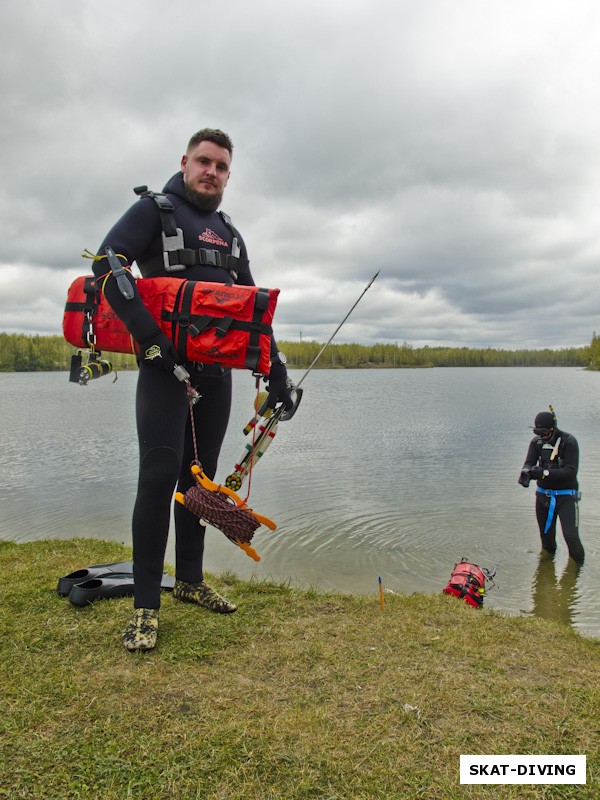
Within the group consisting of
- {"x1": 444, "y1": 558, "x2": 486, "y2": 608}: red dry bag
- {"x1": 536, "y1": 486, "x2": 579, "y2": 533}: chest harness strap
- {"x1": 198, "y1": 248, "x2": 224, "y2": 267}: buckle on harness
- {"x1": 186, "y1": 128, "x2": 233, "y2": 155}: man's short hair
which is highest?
{"x1": 186, "y1": 128, "x2": 233, "y2": 155}: man's short hair

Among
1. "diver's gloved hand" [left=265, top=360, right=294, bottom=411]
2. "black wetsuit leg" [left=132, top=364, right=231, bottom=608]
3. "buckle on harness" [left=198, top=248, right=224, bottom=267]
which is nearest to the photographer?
"black wetsuit leg" [left=132, top=364, right=231, bottom=608]

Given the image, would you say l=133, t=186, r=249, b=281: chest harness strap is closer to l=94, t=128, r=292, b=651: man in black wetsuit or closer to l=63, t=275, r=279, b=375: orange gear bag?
l=94, t=128, r=292, b=651: man in black wetsuit

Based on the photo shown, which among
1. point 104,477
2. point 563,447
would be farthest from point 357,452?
point 563,447

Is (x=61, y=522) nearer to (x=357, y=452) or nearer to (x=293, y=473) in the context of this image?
(x=293, y=473)

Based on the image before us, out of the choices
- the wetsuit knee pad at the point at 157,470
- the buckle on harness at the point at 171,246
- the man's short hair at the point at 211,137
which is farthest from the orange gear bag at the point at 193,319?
the man's short hair at the point at 211,137

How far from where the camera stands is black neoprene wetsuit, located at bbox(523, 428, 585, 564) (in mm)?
9188

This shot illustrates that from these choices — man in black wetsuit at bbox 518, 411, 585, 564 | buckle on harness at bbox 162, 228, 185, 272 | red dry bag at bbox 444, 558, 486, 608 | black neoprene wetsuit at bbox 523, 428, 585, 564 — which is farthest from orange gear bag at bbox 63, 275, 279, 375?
black neoprene wetsuit at bbox 523, 428, 585, 564

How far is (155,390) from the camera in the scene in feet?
12.3

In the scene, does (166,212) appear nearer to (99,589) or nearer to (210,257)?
(210,257)

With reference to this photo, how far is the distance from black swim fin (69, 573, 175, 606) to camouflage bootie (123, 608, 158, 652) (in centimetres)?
75

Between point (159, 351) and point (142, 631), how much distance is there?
1879mm

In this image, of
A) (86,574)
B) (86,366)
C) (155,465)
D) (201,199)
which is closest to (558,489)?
(86,574)

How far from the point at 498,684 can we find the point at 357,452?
17469mm

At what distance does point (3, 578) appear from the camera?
5203 mm
